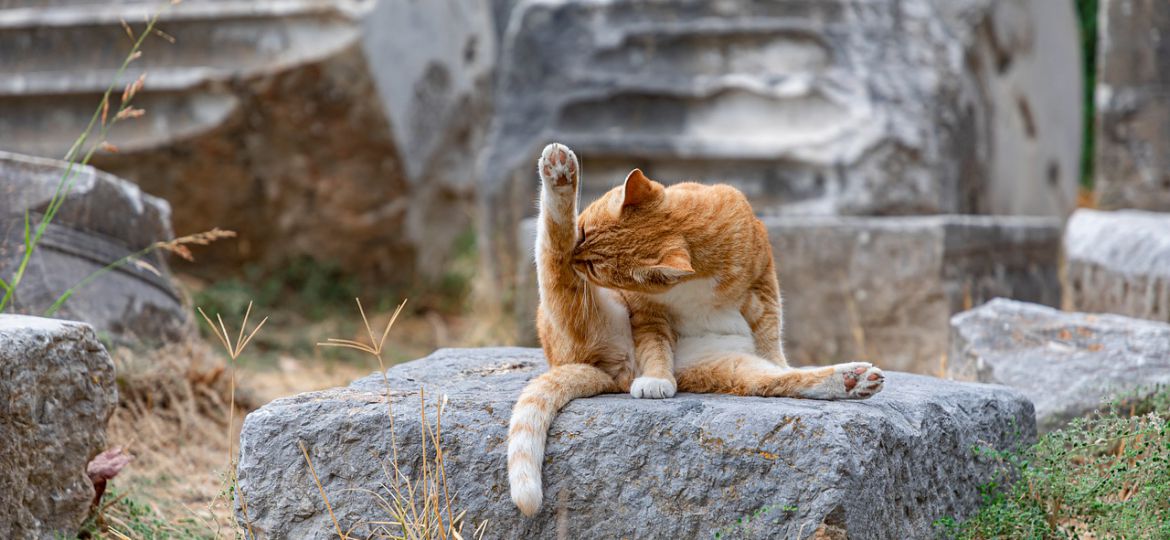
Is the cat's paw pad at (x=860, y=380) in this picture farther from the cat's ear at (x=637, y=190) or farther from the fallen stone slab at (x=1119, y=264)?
the fallen stone slab at (x=1119, y=264)

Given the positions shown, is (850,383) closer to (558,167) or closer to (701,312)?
(701,312)

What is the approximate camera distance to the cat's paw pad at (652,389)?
2.17 metres

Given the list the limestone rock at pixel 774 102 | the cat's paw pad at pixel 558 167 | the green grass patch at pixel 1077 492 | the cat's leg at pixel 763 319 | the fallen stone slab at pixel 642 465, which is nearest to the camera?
the fallen stone slab at pixel 642 465

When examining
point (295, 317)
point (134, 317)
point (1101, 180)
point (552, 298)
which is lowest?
point (295, 317)

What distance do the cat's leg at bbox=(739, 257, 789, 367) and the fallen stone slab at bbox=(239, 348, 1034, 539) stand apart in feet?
0.95

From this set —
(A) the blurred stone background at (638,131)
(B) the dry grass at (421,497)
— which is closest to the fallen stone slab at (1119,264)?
(A) the blurred stone background at (638,131)

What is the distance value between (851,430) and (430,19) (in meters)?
5.00

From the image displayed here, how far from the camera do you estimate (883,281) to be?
13.7ft

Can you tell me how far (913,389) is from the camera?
2.35m

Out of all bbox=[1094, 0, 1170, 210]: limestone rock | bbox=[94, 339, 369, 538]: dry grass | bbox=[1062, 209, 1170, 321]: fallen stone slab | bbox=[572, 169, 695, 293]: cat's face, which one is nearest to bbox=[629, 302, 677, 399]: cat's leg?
bbox=[572, 169, 695, 293]: cat's face

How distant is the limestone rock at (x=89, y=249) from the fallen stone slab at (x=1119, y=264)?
3.50 m

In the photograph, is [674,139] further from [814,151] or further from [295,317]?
[295,317]

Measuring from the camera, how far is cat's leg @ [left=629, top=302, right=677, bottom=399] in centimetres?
218

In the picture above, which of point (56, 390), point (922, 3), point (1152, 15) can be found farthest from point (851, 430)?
point (1152, 15)
